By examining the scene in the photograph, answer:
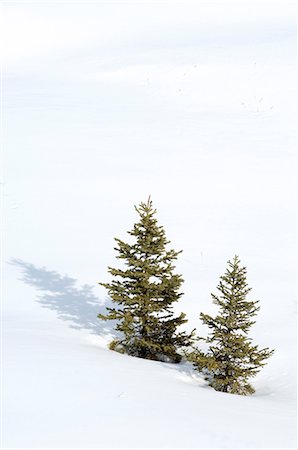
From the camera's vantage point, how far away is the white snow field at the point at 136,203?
7.85 meters

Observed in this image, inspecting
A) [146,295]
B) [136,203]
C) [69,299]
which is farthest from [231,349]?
[136,203]

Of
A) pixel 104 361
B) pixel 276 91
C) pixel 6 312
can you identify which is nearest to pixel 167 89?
pixel 276 91

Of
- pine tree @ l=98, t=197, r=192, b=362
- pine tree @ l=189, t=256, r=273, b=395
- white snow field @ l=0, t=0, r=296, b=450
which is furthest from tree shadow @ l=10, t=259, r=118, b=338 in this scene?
pine tree @ l=189, t=256, r=273, b=395

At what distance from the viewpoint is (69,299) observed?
1426cm

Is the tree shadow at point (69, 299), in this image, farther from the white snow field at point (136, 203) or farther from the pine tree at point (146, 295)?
the pine tree at point (146, 295)

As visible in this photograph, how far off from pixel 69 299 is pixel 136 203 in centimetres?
572

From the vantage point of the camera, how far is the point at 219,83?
1206 inches

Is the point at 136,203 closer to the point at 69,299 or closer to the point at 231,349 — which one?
the point at 69,299

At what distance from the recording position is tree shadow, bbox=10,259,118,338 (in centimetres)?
1284

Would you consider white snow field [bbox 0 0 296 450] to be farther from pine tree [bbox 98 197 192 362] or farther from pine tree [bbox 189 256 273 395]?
pine tree [bbox 98 197 192 362]

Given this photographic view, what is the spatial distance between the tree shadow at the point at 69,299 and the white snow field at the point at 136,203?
5 cm

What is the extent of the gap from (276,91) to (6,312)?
20419 mm

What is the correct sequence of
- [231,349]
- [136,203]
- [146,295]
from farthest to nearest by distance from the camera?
[136,203] → [146,295] → [231,349]

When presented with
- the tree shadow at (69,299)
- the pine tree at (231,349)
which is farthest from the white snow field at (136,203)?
the pine tree at (231,349)
